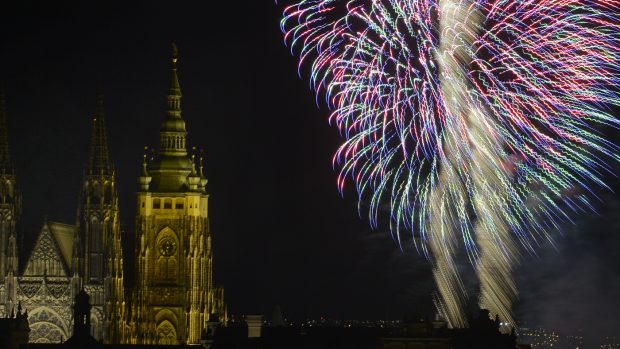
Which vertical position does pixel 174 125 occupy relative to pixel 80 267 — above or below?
above

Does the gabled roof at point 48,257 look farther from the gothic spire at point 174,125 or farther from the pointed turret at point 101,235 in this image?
the gothic spire at point 174,125

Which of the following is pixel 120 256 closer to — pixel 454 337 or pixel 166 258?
pixel 166 258

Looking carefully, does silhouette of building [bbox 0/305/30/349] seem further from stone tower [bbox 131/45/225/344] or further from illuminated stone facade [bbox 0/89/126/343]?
stone tower [bbox 131/45/225/344]

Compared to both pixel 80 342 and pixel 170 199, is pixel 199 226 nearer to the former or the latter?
pixel 170 199

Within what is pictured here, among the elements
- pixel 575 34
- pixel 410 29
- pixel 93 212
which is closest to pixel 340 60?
pixel 410 29

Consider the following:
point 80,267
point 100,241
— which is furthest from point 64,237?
point 100,241

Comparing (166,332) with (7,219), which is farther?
(166,332)

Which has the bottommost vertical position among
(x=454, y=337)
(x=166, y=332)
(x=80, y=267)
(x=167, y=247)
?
(x=454, y=337)

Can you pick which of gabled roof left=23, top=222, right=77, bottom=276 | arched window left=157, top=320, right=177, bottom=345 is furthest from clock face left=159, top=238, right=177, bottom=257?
gabled roof left=23, top=222, right=77, bottom=276
